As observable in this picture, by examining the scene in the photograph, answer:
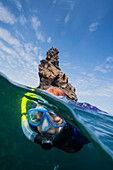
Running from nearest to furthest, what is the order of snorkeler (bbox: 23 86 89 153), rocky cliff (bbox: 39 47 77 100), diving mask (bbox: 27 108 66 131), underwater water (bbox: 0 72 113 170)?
snorkeler (bbox: 23 86 89 153)
diving mask (bbox: 27 108 66 131)
underwater water (bbox: 0 72 113 170)
rocky cliff (bbox: 39 47 77 100)

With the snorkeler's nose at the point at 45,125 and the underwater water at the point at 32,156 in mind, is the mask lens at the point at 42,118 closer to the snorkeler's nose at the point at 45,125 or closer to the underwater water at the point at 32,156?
the snorkeler's nose at the point at 45,125

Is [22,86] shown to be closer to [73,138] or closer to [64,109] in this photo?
[64,109]

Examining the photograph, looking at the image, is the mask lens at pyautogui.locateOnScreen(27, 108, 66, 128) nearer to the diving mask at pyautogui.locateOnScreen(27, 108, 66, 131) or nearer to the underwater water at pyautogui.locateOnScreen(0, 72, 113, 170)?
the diving mask at pyautogui.locateOnScreen(27, 108, 66, 131)

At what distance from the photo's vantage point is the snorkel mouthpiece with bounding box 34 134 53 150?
294 centimetres

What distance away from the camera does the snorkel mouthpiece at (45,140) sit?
2.94 meters

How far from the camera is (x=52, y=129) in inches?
136

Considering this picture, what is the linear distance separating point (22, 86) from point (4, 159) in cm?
594

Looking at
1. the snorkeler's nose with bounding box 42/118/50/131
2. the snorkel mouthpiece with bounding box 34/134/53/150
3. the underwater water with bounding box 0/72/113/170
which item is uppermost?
the snorkeler's nose with bounding box 42/118/50/131

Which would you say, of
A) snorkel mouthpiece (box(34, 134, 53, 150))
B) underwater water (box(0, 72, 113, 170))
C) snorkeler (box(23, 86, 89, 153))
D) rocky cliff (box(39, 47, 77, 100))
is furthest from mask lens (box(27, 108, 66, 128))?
rocky cliff (box(39, 47, 77, 100))

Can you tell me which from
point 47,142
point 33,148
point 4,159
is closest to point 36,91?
point 47,142

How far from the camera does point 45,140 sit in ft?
9.82


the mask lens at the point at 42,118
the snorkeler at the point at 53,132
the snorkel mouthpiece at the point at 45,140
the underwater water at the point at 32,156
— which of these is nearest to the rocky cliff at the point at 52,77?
the underwater water at the point at 32,156

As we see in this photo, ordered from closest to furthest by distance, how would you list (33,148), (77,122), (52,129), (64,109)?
(52,129) < (77,122) < (64,109) < (33,148)

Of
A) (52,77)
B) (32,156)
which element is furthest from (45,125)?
(52,77)
